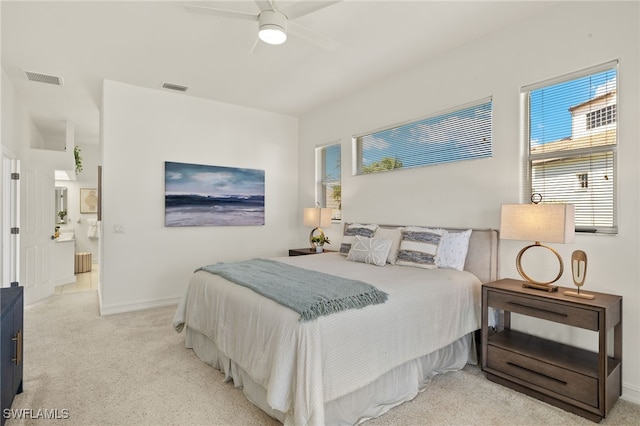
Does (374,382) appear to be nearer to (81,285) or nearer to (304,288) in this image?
(304,288)

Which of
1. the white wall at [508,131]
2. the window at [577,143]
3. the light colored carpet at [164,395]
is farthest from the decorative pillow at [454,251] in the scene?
the light colored carpet at [164,395]

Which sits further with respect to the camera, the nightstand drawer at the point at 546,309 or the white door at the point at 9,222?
the white door at the point at 9,222

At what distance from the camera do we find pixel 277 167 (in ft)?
18.5

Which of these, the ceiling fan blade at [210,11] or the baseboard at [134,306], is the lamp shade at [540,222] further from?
the baseboard at [134,306]

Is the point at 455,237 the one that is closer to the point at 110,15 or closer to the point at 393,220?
the point at 393,220

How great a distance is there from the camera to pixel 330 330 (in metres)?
1.88

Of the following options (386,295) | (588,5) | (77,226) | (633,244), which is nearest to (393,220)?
(386,295)

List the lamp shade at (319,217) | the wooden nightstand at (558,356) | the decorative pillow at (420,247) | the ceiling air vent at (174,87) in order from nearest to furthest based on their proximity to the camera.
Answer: the wooden nightstand at (558,356) → the decorative pillow at (420,247) → the ceiling air vent at (174,87) → the lamp shade at (319,217)

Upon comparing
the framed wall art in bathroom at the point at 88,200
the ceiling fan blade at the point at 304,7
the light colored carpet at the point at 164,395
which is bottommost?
the light colored carpet at the point at 164,395

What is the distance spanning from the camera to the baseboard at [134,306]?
13.6 feet

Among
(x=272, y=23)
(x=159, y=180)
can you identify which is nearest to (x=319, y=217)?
(x=159, y=180)

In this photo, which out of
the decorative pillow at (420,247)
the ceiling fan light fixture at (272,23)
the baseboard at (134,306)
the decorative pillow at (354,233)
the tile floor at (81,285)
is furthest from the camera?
the tile floor at (81,285)

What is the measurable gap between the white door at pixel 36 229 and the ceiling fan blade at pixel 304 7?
4559 millimetres

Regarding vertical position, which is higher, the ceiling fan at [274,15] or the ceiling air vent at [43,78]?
the ceiling air vent at [43,78]
